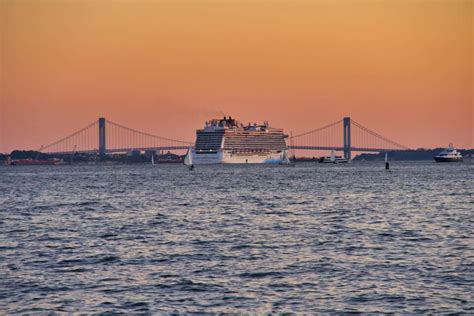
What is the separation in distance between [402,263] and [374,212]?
1555cm

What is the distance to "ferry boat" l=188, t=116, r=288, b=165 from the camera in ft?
587

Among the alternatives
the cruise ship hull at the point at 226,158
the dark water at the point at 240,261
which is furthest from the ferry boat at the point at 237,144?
the dark water at the point at 240,261

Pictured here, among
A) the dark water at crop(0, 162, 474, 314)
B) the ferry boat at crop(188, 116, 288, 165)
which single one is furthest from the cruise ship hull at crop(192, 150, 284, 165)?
the dark water at crop(0, 162, 474, 314)

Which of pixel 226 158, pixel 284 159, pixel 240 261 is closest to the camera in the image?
pixel 240 261

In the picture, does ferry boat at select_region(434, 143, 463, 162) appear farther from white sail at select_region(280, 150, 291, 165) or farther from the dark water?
the dark water

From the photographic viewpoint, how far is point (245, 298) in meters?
15.5

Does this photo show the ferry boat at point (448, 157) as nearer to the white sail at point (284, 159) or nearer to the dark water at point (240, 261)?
the white sail at point (284, 159)

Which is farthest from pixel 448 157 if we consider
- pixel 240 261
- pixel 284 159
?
pixel 240 261

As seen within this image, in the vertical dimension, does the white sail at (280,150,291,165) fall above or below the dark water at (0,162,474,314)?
above

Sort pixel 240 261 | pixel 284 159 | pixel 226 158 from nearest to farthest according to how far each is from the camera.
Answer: pixel 240 261, pixel 226 158, pixel 284 159

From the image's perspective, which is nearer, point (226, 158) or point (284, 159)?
point (226, 158)

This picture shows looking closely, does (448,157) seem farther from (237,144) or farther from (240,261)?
(240,261)

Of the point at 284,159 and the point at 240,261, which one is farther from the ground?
the point at 284,159

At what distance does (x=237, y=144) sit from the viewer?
181500 mm
